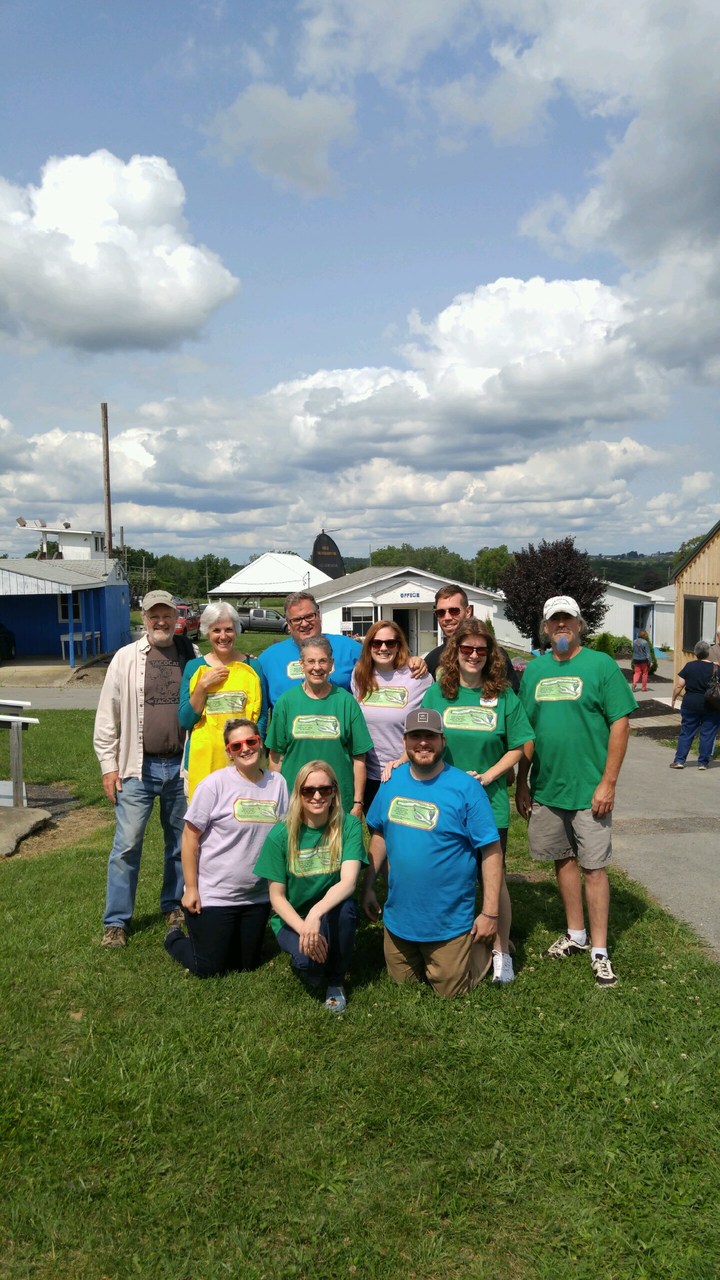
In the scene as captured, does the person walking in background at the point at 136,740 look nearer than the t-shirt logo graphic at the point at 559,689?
No

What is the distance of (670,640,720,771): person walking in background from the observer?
1135 cm

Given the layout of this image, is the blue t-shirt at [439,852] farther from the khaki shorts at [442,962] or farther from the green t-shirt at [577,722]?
the green t-shirt at [577,722]

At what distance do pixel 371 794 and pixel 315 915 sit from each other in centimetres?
107

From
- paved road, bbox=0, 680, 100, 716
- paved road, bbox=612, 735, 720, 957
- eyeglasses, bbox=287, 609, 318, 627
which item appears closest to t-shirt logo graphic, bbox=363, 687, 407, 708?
eyeglasses, bbox=287, 609, 318, 627

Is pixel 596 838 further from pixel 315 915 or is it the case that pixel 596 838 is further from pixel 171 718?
pixel 171 718

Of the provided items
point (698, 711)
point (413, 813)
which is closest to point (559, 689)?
point (413, 813)

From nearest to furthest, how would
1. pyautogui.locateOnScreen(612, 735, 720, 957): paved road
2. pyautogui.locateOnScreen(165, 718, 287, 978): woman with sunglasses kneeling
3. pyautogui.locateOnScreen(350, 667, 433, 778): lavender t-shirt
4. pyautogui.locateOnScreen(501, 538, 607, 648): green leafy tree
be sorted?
pyautogui.locateOnScreen(165, 718, 287, 978): woman with sunglasses kneeling, pyautogui.locateOnScreen(350, 667, 433, 778): lavender t-shirt, pyautogui.locateOnScreen(612, 735, 720, 957): paved road, pyautogui.locateOnScreen(501, 538, 607, 648): green leafy tree

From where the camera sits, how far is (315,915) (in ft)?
13.1

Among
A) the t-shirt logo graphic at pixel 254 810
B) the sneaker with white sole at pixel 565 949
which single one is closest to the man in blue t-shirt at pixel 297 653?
the t-shirt logo graphic at pixel 254 810

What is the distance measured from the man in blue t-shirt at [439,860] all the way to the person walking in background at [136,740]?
150cm

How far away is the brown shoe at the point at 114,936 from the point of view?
472 centimetres

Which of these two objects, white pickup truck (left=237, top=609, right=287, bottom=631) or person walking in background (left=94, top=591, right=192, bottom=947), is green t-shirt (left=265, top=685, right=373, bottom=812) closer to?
person walking in background (left=94, top=591, right=192, bottom=947)

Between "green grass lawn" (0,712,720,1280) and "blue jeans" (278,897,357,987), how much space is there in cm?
13

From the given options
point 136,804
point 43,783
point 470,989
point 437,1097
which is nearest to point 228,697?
point 136,804
